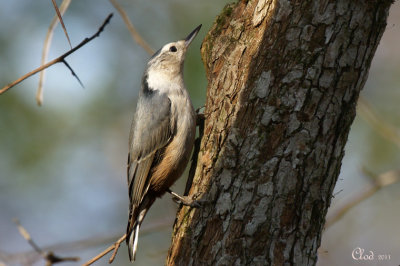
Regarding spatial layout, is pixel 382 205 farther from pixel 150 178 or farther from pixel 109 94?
pixel 109 94

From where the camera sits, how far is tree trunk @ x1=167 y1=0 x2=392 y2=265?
2.28 meters

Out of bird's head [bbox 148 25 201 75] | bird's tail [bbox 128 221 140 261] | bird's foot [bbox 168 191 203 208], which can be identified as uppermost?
bird's head [bbox 148 25 201 75]

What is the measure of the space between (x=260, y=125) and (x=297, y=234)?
0.57 meters

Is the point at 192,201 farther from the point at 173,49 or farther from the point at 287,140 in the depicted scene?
the point at 173,49

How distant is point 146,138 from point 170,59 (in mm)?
837

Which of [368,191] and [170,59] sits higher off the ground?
[170,59]

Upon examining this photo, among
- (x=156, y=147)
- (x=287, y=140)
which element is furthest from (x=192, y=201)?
(x=156, y=147)

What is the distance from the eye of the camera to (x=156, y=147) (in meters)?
3.63

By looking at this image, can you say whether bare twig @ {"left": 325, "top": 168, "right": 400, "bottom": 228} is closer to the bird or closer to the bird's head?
the bird

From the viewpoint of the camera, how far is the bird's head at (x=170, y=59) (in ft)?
13.3

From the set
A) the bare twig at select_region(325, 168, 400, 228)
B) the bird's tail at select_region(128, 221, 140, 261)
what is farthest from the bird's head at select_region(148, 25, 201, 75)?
the bare twig at select_region(325, 168, 400, 228)

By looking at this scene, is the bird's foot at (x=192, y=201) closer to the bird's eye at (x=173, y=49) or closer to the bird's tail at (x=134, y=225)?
the bird's tail at (x=134, y=225)

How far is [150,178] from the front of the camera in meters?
3.66

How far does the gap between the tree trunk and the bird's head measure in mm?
1586
